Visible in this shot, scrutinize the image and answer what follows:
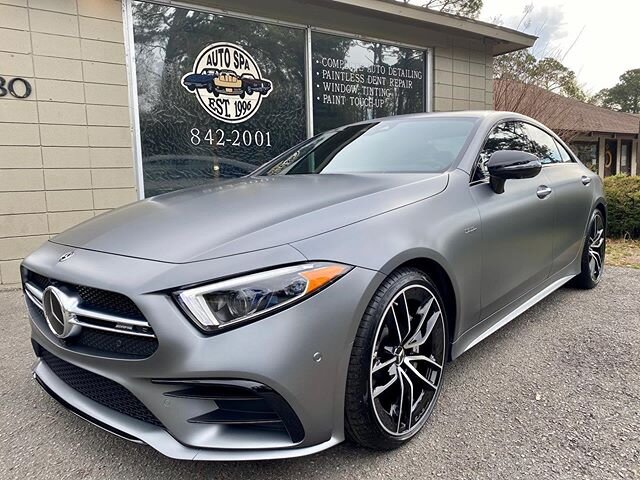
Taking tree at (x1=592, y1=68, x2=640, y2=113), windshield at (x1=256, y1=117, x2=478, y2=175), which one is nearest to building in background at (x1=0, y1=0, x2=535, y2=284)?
windshield at (x1=256, y1=117, x2=478, y2=175)

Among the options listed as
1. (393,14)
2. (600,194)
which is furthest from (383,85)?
(600,194)

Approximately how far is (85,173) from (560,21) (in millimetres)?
12995

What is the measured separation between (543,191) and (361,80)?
4.26 meters

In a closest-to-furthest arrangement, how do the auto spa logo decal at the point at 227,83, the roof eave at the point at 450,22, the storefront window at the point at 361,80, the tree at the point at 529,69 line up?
1. the auto spa logo decal at the point at 227,83
2. the roof eave at the point at 450,22
3. the storefront window at the point at 361,80
4. the tree at the point at 529,69

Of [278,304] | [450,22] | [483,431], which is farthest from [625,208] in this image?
[278,304]

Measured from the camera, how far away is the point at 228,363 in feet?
4.59

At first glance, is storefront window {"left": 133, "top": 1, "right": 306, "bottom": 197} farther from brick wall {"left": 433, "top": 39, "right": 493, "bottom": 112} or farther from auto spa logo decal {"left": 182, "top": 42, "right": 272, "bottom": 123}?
brick wall {"left": 433, "top": 39, "right": 493, "bottom": 112}

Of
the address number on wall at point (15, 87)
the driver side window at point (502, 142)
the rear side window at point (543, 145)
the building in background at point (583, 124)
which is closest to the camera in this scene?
the driver side window at point (502, 142)

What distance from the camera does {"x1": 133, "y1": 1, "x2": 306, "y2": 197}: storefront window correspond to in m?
5.12

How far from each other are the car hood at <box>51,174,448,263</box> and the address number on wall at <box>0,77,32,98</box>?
3.02 meters

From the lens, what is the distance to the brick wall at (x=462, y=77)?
287 inches

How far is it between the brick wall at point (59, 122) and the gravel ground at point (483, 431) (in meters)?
2.08

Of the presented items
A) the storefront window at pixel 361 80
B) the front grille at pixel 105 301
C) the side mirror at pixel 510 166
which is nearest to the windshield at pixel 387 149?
the side mirror at pixel 510 166

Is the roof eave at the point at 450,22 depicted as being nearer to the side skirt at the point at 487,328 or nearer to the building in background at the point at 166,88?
the building in background at the point at 166,88
